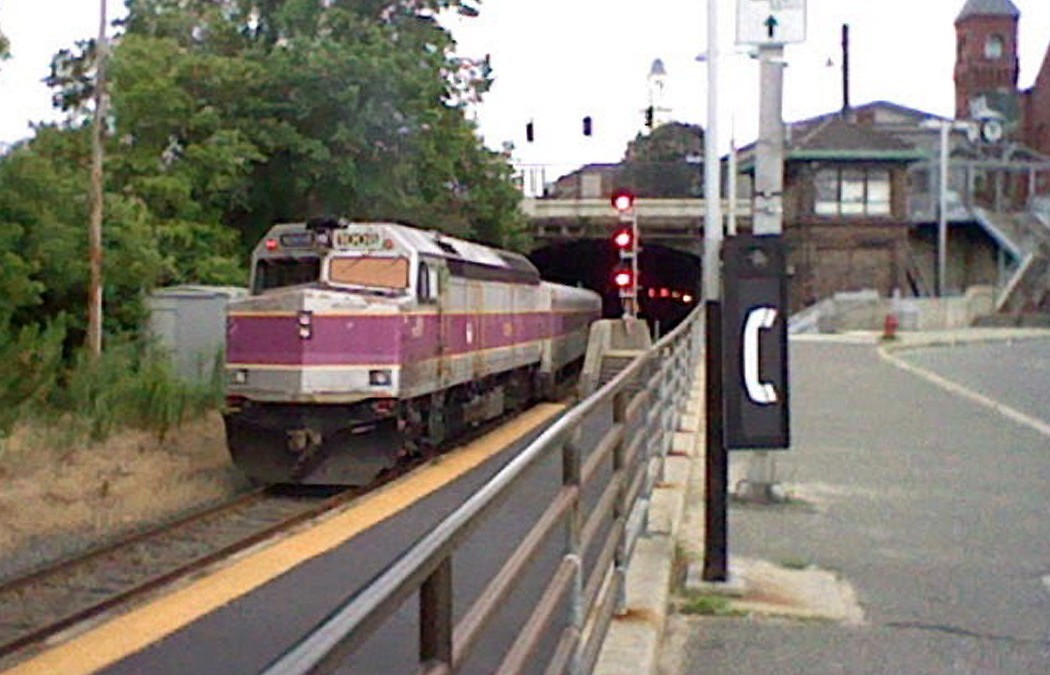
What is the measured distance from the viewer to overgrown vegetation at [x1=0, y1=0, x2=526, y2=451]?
21828 mm

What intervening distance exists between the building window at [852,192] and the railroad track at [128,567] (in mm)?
48135

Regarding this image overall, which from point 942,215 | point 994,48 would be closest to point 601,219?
point 942,215

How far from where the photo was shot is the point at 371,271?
17.3m

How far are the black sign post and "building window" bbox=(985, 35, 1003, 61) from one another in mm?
95772

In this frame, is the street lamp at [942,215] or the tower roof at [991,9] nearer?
the street lamp at [942,215]

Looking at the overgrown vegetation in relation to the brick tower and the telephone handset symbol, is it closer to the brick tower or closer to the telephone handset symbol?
the telephone handset symbol

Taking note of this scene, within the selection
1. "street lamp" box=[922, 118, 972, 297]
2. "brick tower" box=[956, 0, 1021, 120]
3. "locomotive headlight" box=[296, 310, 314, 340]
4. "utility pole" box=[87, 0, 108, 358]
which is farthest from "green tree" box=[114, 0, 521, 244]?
"brick tower" box=[956, 0, 1021, 120]

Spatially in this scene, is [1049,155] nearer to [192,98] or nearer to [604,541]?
[192,98]

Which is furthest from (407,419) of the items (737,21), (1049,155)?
(1049,155)

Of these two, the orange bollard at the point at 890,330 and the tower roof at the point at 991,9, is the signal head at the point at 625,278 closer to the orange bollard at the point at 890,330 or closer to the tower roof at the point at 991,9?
the orange bollard at the point at 890,330

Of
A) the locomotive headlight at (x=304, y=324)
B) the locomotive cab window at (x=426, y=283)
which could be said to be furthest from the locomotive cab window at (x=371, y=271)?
the locomotive headlight at (x=304, y=324)

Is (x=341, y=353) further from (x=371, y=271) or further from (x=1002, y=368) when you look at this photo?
(x=1002, y=368)

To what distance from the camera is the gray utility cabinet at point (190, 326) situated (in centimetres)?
2247

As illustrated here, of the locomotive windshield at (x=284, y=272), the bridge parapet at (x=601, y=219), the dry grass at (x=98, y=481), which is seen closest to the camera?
the dry grass at (x=98, y=481)
